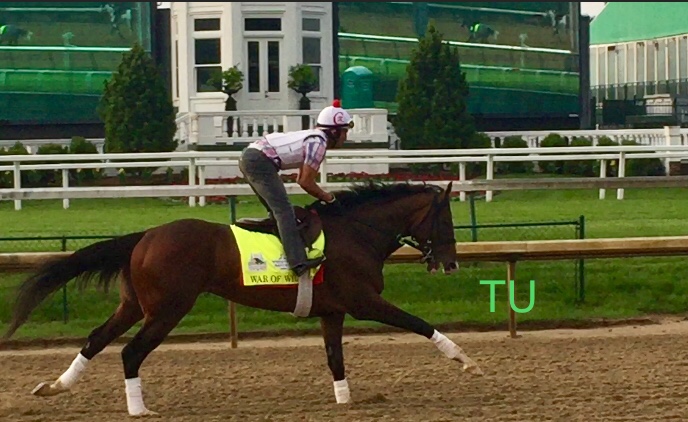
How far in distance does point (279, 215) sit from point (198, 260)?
49 cm

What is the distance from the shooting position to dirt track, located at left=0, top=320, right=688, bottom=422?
7180 millimetres

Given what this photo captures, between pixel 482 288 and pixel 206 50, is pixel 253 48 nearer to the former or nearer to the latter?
pixel 206 50

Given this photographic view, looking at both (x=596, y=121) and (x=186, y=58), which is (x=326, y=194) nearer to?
(x=186, y=58)

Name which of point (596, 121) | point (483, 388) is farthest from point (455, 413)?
point (596, 121)

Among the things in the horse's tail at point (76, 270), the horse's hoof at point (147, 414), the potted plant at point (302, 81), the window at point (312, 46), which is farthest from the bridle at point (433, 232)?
the window at point (312, 46)

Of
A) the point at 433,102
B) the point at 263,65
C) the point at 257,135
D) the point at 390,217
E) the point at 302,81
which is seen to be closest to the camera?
the point at 390,217

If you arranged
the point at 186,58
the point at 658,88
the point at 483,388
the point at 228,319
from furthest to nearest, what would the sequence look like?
the point at 658,88
the point at 186,58
the point at 228,319
the point at 483,388

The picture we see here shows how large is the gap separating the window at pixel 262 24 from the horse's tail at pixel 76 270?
16857 mm

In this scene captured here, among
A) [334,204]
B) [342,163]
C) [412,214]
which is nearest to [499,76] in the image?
[342,163]

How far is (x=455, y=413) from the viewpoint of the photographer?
7098 mm

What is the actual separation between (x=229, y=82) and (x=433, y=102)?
3.80 m

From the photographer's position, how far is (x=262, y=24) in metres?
24.3

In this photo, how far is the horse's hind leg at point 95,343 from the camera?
7.45 meters

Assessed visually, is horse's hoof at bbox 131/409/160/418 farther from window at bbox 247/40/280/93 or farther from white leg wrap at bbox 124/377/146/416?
window at bbox 247/40/280/93
